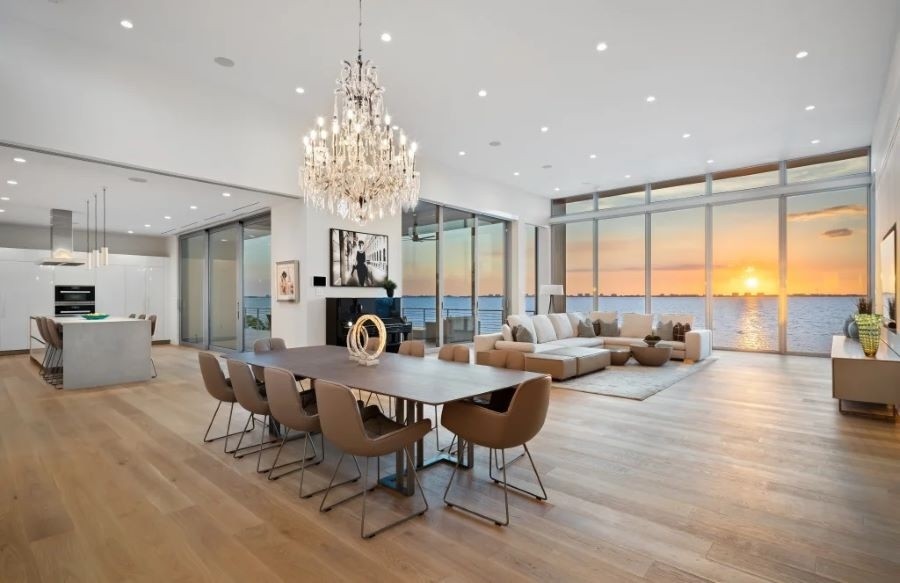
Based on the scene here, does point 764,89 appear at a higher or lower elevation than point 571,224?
higher

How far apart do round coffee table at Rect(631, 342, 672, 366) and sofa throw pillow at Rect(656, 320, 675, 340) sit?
1041mm

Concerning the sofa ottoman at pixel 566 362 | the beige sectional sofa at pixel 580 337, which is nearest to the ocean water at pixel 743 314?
the beige sectional sofa at pixel 580 337

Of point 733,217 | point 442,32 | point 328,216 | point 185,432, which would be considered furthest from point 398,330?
point 733,217

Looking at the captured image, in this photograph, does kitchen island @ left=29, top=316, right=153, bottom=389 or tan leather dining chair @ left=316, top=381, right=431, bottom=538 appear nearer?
tan leather dining chair @ left=316, top=381, right=431, bottom=538

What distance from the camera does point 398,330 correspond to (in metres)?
7.61

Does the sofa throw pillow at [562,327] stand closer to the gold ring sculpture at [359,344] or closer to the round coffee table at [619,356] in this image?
the round coffee table at [619,356]

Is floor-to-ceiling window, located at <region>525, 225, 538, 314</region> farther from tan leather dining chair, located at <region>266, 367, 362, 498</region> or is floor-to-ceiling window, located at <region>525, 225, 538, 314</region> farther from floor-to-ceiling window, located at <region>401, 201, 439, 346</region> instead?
tan leather dining chair, located at <region>266, 367, 362, 498</region>

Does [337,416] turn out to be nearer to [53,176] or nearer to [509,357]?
[509,357]

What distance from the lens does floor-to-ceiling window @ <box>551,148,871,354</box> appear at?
355 inches

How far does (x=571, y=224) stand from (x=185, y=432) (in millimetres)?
10448

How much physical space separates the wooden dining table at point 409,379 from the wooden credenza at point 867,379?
3736 millimetres

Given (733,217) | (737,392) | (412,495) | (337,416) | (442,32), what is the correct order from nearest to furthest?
(337,416) < (412,495) < (442,32) < (737,392) < (733,217)

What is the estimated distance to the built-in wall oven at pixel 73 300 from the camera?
34.5ft

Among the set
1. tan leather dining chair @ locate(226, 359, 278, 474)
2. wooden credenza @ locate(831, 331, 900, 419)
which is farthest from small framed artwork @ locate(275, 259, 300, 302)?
wooden credenza @ locate(831, 331, 900, 419)
